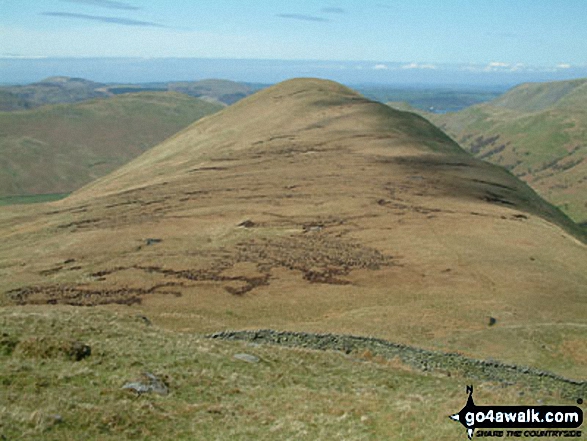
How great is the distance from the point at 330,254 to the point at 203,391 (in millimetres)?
44071

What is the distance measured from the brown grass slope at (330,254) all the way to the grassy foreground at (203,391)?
40.2ft

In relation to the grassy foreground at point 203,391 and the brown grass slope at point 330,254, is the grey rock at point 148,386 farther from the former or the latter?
the brown grass slope at point 330,254

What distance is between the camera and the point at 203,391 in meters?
23.0

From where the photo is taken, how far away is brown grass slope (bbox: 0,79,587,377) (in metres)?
46.0

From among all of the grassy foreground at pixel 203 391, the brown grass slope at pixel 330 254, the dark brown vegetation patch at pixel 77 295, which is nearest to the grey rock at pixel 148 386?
the grassy foreground at pixel 203 391

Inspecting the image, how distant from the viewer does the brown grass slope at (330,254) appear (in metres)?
46.0

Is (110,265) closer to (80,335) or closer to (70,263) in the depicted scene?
(70,263)

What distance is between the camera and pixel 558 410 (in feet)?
64.1

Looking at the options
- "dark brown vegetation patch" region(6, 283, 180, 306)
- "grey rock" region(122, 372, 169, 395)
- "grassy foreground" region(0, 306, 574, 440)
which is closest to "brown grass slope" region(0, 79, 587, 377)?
"dark brown vegetation patch" region(6, 283, 180, 306)

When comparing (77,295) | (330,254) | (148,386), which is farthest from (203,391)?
(330,254)

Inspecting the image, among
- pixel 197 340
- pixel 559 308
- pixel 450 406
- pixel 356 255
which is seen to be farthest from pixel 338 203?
pixel 450 406

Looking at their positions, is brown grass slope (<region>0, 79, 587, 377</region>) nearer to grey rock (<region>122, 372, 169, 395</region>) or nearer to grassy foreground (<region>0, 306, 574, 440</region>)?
grassy foreground (<region>0, 306, 574, 440</region>)

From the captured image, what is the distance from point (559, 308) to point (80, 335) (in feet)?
136

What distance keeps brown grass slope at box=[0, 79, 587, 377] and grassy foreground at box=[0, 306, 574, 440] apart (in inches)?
482
